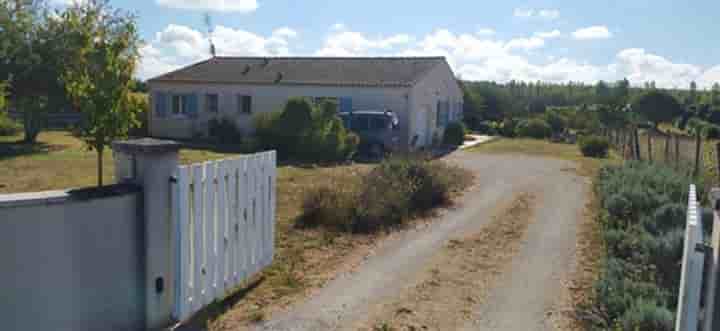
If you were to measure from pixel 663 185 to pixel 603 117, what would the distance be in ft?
82.0

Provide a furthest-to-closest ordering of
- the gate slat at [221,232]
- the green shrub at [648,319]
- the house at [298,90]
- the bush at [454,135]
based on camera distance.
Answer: the bush at [454,135] < the house at [298,90] < the gate slat at [221,232] < the green shrub at [648,319]

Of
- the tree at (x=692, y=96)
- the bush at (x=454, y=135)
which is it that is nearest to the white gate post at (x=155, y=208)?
the bush at (x=454, y=135)

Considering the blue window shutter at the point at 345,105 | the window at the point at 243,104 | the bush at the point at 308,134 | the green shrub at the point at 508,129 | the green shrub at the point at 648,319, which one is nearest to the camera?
the green shrub at the point at 648,319

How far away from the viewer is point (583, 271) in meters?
7.12

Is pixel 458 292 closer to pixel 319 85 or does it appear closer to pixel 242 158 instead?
pixel 242 158

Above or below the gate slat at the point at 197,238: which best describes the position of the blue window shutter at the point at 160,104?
above

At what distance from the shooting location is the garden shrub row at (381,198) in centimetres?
896

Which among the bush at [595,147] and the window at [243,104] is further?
the window at [243,104]

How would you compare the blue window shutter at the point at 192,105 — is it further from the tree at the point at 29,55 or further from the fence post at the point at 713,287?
the fence post at the point at 713,287

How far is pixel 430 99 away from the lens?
25312mm

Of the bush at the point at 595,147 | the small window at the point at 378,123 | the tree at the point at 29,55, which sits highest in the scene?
the tree at the point at 29,55

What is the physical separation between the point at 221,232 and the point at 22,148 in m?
17.0

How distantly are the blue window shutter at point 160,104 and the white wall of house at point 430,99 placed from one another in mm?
11470

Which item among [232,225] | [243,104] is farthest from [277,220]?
[243,104]
